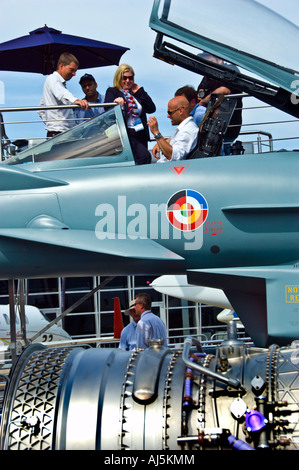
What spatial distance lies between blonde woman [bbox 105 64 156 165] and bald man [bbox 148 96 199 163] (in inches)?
13.0

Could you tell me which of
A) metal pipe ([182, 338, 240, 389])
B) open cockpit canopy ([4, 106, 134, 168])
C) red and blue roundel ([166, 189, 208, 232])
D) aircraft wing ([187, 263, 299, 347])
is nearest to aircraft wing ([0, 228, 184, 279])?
red and blue roundel ([166, 189, 208, 232])

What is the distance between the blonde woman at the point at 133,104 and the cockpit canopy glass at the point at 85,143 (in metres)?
0.47

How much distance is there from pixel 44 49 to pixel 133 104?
20.9ft

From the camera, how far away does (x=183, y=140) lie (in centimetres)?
635

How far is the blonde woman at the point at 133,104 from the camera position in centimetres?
681

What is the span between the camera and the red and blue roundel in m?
5.74

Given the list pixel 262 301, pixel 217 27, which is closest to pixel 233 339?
pixel 262 301

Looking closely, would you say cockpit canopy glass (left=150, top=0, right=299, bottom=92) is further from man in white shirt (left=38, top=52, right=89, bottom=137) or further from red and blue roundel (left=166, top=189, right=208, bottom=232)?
man in white shirt (left=38, top=52, right=89, bottom=137)

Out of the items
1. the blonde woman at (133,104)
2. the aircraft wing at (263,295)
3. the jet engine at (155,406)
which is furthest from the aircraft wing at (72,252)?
the jet engine at (155,406)

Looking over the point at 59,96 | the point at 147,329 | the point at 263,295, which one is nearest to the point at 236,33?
the point at 59,96

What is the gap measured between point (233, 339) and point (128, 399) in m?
0.79

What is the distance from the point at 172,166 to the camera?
19.4ft

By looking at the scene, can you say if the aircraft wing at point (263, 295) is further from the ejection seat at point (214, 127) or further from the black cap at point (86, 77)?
the black cap at point (86, 77)
